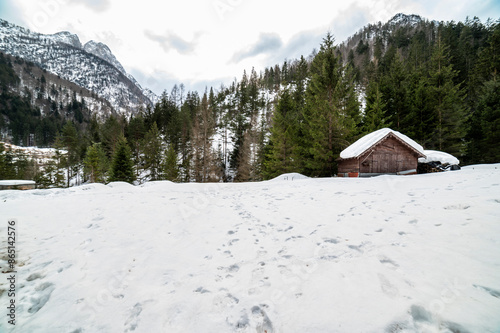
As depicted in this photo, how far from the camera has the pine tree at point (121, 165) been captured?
82.1 feet

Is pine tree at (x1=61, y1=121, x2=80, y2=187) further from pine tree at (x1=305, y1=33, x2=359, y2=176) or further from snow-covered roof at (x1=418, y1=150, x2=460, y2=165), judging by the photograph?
snow-covered roof at (x1=418, y1=150, x2=460, y2=165)

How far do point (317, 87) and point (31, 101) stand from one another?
17890cm

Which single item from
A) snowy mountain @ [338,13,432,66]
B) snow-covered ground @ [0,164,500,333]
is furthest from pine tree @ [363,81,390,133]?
snowy mountain @ [338,13,432,66]

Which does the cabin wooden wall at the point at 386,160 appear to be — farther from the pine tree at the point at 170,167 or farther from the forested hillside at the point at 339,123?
the pine tree at the point at 170,167

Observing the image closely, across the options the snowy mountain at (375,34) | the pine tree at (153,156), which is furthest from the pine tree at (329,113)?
the snowy mountain at (375,34)

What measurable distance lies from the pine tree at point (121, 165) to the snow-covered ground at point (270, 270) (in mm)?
21336

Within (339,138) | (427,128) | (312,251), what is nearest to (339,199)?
(312,251)

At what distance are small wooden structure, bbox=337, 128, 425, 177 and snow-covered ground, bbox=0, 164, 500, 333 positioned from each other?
9.98 m

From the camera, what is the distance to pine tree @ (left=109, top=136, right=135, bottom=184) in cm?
2503

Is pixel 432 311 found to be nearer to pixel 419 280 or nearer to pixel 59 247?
pixel 419 280

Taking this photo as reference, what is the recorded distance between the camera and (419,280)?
2.57 m

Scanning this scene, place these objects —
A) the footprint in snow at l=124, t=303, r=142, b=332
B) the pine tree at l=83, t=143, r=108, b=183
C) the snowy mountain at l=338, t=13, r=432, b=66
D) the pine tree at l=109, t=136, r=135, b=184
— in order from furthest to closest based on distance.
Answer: the snowy mountain at l=338, t=13, r=432, b=66
the pine tree at l=83, t=143, r=108, b=183
the pine tree at l=109, t=136, r=135, b=184
the footprint in snow at l=124, t=303, r=142, b=332

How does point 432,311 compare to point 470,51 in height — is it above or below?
below

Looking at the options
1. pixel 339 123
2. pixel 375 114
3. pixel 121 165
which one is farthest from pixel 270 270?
pixel 121 165
